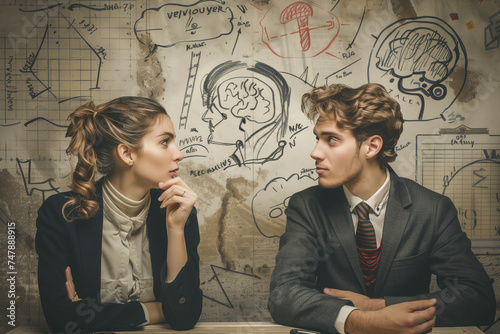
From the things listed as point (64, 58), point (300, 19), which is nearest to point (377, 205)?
point (300, 19)

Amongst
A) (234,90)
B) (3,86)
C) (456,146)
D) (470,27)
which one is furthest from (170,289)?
(470,27)

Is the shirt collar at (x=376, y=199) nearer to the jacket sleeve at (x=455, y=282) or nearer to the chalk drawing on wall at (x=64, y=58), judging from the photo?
the jacket sleeve at (x=455, y=282)

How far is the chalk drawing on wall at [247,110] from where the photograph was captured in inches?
109

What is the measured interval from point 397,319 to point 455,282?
1.31 ft

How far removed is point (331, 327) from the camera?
2.18 m

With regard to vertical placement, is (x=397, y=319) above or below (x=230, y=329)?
above

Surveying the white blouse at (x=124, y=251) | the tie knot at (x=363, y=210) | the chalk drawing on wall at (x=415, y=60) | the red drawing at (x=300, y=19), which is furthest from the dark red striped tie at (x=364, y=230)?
the white blouse at (x=124, y=251)

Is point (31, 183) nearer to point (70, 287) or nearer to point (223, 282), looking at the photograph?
point (70, 287)

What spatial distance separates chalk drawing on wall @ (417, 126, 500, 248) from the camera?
2.78m

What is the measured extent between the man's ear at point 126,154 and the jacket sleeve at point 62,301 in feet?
1.34

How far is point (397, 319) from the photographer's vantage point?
2227 millimetres

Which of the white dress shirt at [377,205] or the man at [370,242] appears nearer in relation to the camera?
the man at [370,242]

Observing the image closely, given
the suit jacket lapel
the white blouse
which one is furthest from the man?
the white blouse

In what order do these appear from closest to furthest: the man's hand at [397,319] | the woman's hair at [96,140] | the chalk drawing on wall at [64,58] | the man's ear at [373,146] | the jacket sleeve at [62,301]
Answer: the man's hand at [397,319]
the jacket sleeve at [62,301]
the woman's hair at [96,140]
the man's ear at [373,146]
the chalk drawing on wall at [64,58]
